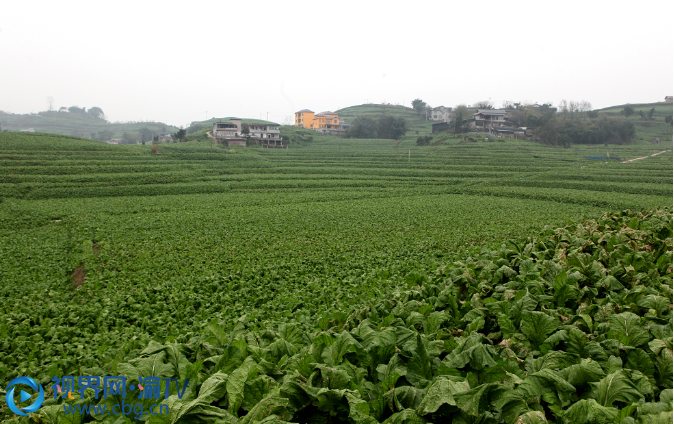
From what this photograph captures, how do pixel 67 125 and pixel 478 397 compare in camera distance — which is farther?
pixel 67 125

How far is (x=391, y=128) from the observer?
78.6 meters

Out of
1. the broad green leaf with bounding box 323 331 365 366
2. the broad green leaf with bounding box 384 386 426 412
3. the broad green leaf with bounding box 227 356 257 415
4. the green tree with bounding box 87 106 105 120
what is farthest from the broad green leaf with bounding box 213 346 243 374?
the green tree with bounding box 87 106 105 120

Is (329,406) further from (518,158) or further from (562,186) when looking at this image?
(518,158)

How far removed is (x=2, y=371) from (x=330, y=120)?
86.6 meters

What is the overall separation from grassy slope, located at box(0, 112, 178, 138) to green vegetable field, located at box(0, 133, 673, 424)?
365ft

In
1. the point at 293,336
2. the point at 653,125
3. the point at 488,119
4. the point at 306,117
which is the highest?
the point at 306,117

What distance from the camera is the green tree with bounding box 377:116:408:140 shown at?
257 ft

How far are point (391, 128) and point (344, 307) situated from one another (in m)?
74.6

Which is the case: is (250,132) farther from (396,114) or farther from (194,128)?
(396,114)

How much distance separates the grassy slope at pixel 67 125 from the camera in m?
119

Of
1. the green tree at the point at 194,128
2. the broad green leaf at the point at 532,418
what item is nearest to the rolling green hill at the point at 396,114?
the green tree at the point at 194,128

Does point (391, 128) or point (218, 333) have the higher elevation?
point (391, 128)

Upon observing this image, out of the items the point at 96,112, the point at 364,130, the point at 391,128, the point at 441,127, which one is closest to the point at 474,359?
the point at 391,128

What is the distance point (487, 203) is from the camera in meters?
24.4
